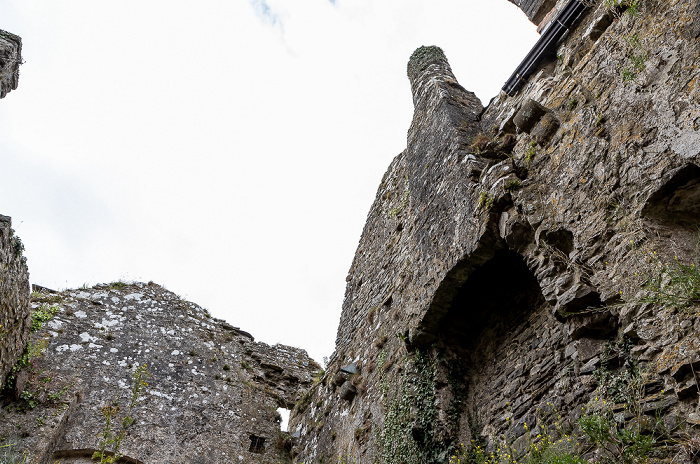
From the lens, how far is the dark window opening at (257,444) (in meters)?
7.97

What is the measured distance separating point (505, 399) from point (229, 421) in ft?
17.0

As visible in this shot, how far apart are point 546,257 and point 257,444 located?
6104 millimetres

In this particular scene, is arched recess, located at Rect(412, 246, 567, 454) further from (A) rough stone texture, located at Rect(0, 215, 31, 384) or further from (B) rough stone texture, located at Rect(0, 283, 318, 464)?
(A) rough stone texture, located at Rect(0, 215, 31, 384)

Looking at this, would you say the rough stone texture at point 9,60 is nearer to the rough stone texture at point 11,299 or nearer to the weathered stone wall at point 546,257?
the rough stone texture at point 11,299

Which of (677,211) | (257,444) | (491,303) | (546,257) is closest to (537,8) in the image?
(491,303)

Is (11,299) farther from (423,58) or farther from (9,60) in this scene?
(423,58)

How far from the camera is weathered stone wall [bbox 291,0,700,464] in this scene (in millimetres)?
2951

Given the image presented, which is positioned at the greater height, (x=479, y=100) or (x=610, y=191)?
(x=479, y=100)

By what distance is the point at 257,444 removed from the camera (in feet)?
26.5

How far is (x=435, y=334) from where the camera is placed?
16.4 ft

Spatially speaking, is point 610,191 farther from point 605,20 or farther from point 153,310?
point 153,310

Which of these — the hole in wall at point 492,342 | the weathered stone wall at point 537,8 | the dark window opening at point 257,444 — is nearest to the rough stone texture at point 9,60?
the hole in wall at point 492,342

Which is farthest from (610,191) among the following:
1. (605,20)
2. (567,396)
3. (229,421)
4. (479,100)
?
A: (229,421)

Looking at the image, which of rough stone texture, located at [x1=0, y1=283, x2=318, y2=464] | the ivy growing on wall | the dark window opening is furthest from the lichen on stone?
the dark window opening
